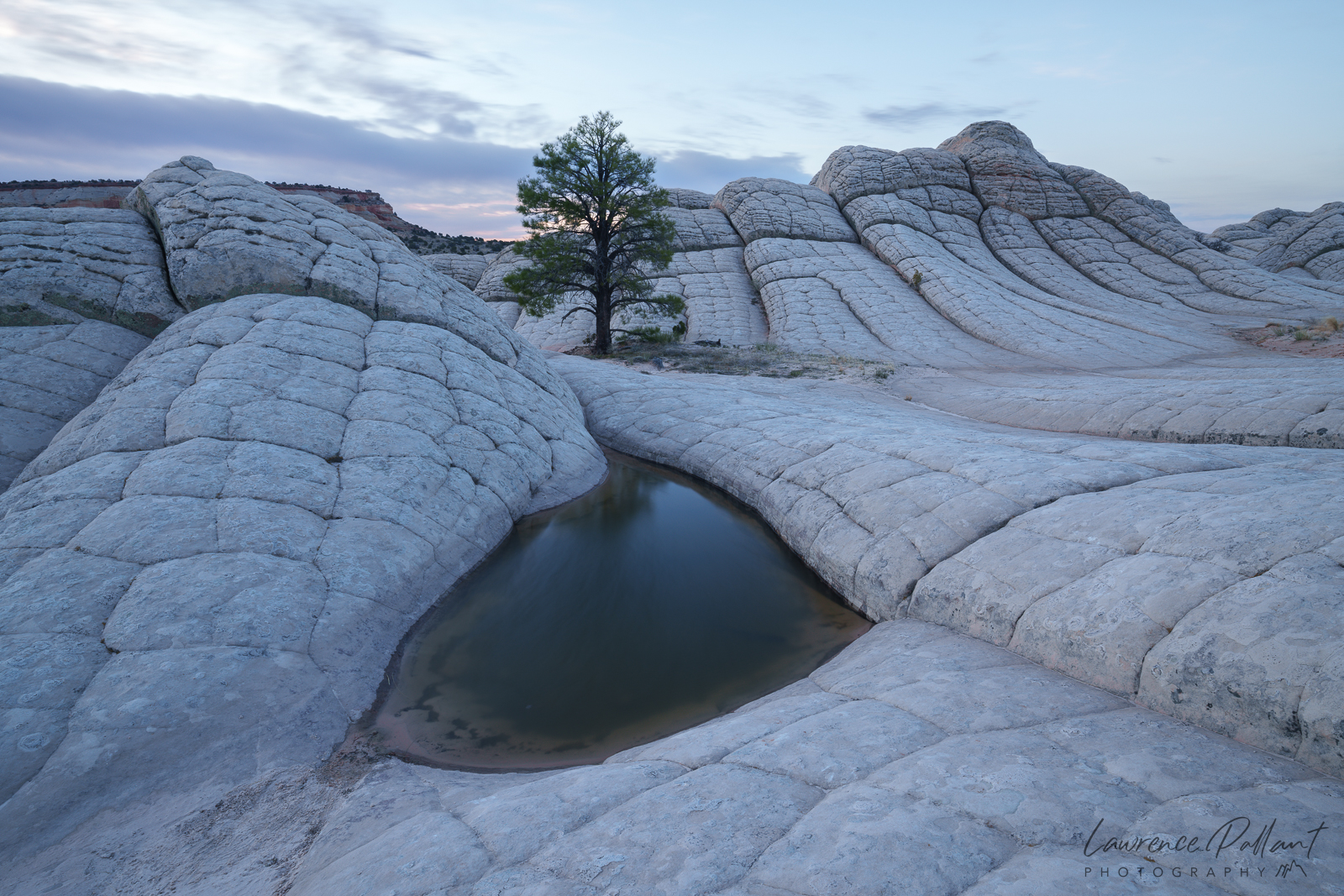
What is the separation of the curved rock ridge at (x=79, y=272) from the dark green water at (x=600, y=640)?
623 cm

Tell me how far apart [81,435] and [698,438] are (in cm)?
766

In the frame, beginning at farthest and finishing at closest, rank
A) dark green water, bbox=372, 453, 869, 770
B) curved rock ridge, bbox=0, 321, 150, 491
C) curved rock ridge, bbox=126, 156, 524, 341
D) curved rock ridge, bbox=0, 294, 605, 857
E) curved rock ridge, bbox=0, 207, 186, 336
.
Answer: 1. curved rock ridge, bbox=126, 156, 524, 341
2. curved rock ridge, bbox=0, 207, 186, 336
3. curved rock ridge, bbox=0, 321, 150, 491
4. dark green water, bbox=372, 453, 869, 770
5. curved rock ridge, bbox=0, 294, 605, 857

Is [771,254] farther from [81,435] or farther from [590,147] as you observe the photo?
[81,435]

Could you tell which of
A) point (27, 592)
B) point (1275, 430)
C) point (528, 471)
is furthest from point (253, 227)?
point (1275, 430)

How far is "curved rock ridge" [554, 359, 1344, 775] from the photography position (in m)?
2.96

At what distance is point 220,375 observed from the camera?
6.62 meters

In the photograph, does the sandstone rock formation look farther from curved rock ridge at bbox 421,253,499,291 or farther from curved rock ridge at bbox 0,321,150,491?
curved rock ridge at bbox 421,253,499,291

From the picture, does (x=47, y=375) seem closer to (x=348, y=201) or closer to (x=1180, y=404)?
(x=1180, y=404)

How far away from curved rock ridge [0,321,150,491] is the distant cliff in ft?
19.1

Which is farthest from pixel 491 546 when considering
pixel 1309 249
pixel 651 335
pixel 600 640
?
pixel 1309 249

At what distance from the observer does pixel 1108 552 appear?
4289 millimetres

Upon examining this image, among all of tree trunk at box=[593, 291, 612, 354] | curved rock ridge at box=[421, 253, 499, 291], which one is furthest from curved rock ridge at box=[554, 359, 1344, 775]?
curved rock ridge at box=[421, 253, 499, 291]

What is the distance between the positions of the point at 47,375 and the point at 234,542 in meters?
4.79

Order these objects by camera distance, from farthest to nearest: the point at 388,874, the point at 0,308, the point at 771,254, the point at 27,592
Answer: the point at 771,254, the point at 0,308, the point at 27,592, the point at 388,874
